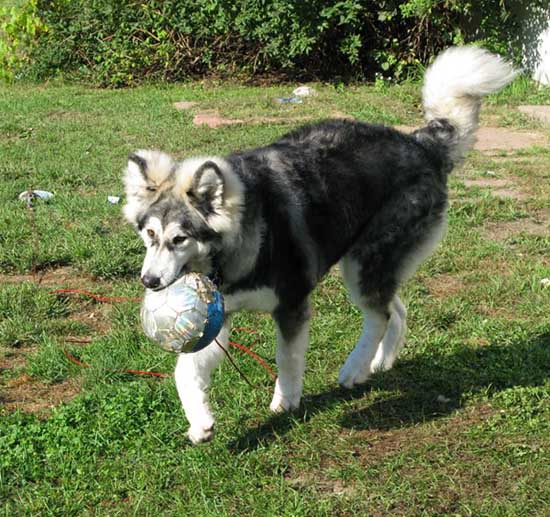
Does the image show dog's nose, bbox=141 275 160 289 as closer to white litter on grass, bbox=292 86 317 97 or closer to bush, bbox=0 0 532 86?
white litter on grass, bbox=292 86 317 97

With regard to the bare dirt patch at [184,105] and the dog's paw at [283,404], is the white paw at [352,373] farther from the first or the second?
the bare dirt patch at [184,105]


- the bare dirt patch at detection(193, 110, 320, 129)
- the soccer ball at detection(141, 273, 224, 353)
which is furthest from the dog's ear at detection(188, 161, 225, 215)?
the bare dirt patch at detection(193, 110, 320, 129)

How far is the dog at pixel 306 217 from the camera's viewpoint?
387 centimetres

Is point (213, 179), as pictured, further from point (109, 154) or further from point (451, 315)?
point (109, 154)

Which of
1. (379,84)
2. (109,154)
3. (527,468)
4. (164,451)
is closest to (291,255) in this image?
(164,451)

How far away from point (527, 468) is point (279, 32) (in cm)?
1103

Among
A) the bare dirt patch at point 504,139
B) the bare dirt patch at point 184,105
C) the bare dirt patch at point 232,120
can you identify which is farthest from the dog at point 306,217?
the bare dirt patch at point 184,105

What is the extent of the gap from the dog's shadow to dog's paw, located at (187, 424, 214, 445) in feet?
0.71

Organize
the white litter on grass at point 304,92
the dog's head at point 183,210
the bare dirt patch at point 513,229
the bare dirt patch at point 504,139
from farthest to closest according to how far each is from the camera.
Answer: the white litter on grass at point 304,92 < the bare dirt patch at point 504,139 < the bare dirt patch at point 513,229 < the dog's head at point 183,210

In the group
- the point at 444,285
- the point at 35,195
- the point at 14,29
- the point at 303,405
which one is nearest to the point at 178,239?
the point at 303,405

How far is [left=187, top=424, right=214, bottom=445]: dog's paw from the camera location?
3855 mm

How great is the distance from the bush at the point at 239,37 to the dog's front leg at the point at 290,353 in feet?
31.4

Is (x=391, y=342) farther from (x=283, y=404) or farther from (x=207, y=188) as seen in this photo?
(x=207, y=188)

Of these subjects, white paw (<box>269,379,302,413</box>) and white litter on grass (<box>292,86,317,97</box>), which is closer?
white paw (<box>269,379,302,413</box>)
